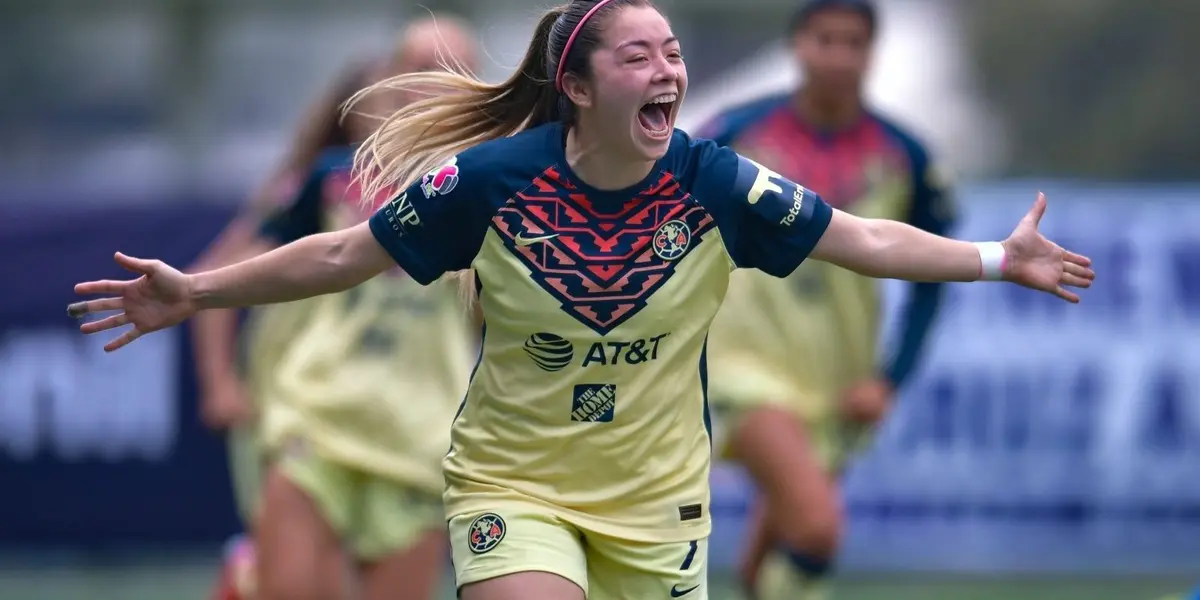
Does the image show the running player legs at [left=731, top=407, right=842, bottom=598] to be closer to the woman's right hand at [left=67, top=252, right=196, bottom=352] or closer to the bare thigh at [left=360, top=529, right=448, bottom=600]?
the bare thigh at [left=360, top=529, right=448, bottom=600]

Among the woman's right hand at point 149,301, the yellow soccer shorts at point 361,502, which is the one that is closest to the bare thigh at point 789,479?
the yellow soccer shorts at point 361,502

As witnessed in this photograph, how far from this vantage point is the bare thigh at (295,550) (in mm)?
5840

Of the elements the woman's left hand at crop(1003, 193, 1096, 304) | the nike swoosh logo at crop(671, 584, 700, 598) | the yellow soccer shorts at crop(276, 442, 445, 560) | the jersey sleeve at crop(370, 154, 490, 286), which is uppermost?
the jersey sleeve at crop(370, 154, 490, 286)

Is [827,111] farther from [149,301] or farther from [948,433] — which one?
[149,301]

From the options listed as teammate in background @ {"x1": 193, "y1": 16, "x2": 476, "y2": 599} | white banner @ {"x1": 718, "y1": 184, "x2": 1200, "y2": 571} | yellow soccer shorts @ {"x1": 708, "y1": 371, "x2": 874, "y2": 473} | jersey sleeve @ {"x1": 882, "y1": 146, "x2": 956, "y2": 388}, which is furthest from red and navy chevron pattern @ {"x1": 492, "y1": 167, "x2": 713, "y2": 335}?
white banner @ {"x1": 718, "y1": 184, "x2": 1200, "y2": 571}

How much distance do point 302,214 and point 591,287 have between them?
218 centimetres

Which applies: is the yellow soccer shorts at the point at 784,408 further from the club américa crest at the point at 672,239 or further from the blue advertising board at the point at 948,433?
the club américa crest at the point at 672,239

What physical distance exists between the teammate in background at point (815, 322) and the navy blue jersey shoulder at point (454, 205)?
2582mm

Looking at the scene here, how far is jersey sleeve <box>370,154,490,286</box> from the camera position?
4.30 meters

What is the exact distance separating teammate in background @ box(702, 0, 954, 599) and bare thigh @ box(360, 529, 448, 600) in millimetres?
1367

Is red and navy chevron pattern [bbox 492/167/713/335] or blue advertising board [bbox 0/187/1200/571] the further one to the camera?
blue advertising board [bbox 0/187/1200/571]

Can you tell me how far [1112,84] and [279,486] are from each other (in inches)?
516

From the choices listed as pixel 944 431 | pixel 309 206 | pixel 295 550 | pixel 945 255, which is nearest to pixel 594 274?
pixel 945 255

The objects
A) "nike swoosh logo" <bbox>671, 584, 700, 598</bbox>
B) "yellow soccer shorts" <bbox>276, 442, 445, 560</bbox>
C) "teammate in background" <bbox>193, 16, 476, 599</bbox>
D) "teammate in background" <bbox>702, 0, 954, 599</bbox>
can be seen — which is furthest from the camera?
"teammate in background" <bbox>702, 0, 954, 599</bbox>
